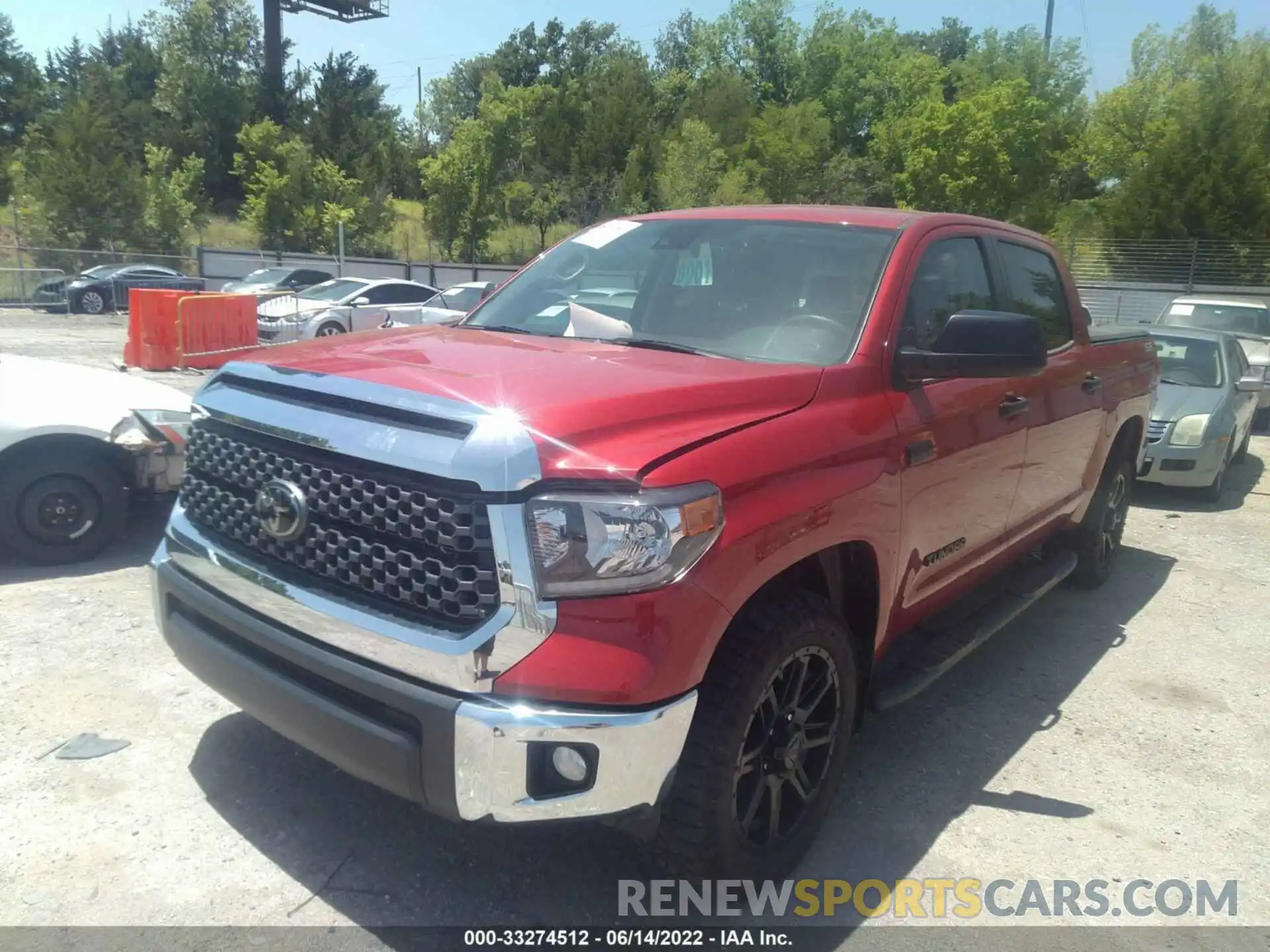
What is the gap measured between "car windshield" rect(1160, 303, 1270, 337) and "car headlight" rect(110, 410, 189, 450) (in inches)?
511

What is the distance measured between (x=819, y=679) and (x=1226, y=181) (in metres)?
36.3

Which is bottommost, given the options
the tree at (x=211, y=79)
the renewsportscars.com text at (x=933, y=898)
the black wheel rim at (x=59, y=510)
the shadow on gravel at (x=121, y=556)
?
the renewsportscars.com text at (x=933, y=898)

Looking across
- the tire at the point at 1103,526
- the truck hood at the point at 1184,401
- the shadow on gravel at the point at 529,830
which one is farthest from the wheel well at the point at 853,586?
the truck hood at the point at 1184,401

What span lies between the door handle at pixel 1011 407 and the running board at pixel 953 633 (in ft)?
2.69

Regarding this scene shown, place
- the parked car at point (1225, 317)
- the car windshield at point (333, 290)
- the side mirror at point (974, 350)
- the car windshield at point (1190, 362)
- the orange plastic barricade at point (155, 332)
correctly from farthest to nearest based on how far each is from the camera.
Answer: the car windshield at point (333, 290)
the parked car at point (1225, 317)
the orange plastic barricade at point (155, 332)
the car windshield at point (1190, 362)
the side mirror at point (974, 350)

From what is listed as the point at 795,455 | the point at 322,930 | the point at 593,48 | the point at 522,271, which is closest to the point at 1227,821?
the point at 795,455

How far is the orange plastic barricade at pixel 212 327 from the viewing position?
1305 centimetres

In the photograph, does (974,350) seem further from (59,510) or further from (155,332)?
(155,332)

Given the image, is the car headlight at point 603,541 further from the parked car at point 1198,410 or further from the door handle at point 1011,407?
the parked car at point 1198,410

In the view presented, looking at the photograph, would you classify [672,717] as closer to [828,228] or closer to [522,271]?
[828,228]

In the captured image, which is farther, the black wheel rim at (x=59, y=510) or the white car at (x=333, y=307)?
the white car at (x=333, y=307)

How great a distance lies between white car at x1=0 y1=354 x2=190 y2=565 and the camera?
16.7 ft

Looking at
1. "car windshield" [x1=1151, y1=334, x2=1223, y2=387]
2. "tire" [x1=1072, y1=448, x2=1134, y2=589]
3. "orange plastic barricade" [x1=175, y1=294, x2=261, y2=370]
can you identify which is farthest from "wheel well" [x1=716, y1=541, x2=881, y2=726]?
"orange plastic barricade" [x1=175, y1=294, x2=261, y2=370]

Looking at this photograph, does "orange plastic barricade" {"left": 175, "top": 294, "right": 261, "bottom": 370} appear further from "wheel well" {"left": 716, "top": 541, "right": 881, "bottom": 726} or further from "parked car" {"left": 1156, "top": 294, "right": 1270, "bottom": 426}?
"parked car" {"left": 1156, "top": 294, "right": 1270, "bottom": 426}
